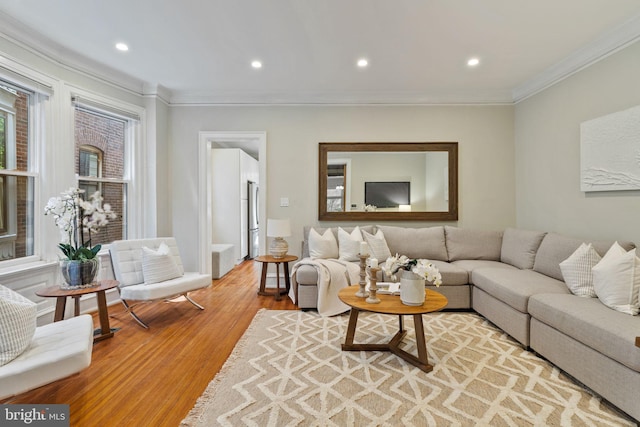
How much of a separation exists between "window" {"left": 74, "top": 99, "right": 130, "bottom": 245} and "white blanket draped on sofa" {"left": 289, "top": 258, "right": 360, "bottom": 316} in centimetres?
247

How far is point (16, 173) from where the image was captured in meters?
2.74

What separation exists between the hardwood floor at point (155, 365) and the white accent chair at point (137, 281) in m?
0.26

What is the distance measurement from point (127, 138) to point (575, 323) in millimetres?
5029

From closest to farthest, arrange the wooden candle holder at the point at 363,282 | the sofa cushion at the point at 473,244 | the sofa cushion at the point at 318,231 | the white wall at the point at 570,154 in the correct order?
the wooden candle holder at the point at 363,282, the white wall at the point at 570,154, the sofa cushion at the point at 473,244, the sofa cushion at the point at 318,231

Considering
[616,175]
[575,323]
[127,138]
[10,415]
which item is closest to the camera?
[10,415]

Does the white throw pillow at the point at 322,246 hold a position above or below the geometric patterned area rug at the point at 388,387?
above

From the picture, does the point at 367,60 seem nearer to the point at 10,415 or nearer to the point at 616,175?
the point at 616,175

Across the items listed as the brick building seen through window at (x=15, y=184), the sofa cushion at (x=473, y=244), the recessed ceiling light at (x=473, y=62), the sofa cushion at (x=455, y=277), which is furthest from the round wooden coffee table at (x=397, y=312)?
the brick building seen through window at (x=15, y=184)

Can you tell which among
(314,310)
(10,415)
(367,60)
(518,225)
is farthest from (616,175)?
(10,415)

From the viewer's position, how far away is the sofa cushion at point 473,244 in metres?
3.86

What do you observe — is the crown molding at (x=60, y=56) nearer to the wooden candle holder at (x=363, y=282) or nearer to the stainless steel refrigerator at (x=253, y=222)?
the stainless steel refrigerator at (x=253, y=222)

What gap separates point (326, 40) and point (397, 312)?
254cm

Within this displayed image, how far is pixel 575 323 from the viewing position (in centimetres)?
198

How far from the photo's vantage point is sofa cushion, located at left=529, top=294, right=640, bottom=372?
5.47ft
